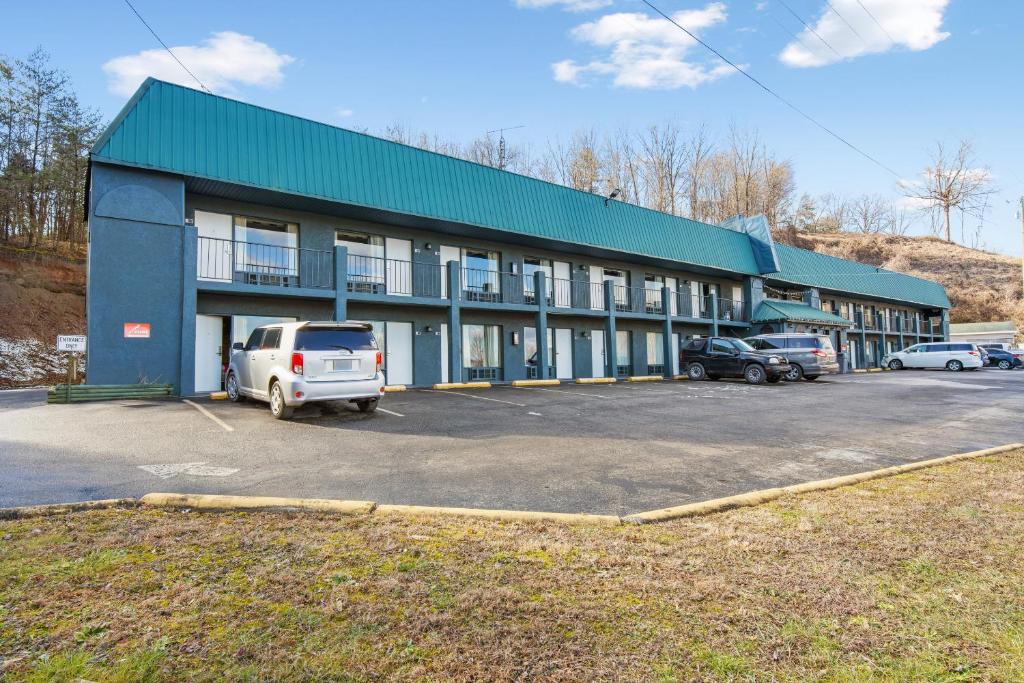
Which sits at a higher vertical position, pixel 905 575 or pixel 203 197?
pixel 203 197

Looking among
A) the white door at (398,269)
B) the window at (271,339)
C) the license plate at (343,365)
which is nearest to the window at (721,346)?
the white door at (398,269)

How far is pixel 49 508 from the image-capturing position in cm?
425

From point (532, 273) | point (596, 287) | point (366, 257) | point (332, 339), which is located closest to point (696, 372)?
point (596, 287)

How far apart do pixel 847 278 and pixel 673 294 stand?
17443 millimetres

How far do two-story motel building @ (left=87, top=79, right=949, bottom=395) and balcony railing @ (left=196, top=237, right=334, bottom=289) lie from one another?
0.04 meters

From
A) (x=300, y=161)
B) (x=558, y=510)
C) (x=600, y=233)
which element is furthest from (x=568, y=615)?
(x=600, y=233)

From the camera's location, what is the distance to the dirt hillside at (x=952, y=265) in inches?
2292

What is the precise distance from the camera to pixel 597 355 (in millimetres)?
23859

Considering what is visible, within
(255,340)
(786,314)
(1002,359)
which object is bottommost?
(1002,359)

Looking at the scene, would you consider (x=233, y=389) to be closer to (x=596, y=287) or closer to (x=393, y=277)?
(x=393, y=277)

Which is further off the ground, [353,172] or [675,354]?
[353,172]

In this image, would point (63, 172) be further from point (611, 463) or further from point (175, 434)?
point (611, 463)

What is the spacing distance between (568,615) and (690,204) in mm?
49281

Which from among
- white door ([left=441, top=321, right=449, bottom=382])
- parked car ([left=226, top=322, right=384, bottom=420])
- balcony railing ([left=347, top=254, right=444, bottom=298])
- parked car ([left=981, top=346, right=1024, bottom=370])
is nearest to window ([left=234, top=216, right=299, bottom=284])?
balcony railing ([left=347, top=254, right=444, bottom=298])
